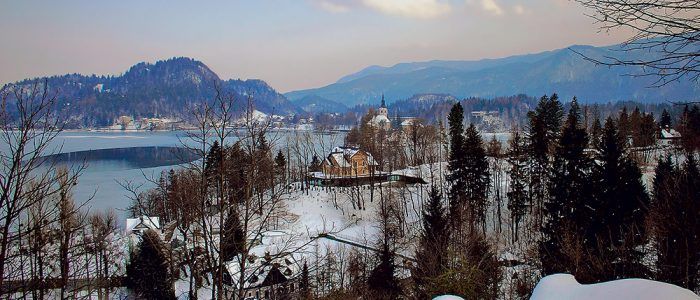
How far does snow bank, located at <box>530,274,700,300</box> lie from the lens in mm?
1997

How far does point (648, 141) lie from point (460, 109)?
20604 millimetres

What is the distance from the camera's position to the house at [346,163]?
1377 inches

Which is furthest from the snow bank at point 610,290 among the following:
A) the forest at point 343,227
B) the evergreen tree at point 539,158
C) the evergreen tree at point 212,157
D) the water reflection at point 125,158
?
the water reflection at point 125,158

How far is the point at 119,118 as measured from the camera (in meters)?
128

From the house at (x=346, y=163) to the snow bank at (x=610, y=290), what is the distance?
31.1 meters

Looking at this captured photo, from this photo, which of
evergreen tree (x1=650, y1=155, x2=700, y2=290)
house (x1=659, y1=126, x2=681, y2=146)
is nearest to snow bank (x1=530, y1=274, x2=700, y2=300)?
evergreen tree (x1=650, y1=155, x2=700, y2=290)

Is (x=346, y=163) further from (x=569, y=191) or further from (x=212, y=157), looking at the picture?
(x=212, y=157)

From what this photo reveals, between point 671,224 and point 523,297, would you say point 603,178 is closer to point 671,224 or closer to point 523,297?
point 523,297

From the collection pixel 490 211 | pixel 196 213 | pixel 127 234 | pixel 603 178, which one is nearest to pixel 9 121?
pixel 196 213

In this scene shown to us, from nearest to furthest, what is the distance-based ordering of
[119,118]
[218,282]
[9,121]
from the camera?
1. [9,121]
2. [218,282]
3. [119,118]

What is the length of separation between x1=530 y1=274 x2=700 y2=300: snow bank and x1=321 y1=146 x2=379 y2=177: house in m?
31.1

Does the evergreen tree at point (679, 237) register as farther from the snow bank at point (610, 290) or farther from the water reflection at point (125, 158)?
the water reflection at point (125, 158)

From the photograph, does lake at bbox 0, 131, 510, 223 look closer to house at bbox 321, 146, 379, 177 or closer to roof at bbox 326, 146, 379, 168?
roof at bbox 326, 146, 379, 168

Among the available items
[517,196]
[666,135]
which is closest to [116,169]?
[517,196]
